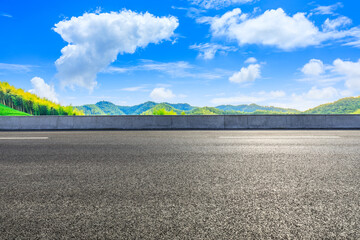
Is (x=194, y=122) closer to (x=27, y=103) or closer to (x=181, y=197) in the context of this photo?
(x=181, y=197)

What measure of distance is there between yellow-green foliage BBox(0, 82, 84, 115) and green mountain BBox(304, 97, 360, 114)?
467 feet

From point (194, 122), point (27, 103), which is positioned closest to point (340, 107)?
point (27, 103)

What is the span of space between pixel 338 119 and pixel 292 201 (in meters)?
14.8

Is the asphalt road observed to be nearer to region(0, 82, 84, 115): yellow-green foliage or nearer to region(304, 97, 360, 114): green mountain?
region(0, 82, 84, 115): yellow-green foliage

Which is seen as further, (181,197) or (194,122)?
(194,122)

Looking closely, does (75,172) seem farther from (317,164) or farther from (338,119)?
(338,119)

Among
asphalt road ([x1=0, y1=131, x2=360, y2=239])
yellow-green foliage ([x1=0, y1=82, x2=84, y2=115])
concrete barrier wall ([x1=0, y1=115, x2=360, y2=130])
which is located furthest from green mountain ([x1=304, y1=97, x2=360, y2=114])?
asphalt road ([x1=0, y1=131, x2=360, y2=239])

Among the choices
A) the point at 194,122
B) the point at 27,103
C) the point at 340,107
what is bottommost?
the point at 194,122

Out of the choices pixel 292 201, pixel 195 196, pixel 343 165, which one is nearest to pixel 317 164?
pixel 343 165

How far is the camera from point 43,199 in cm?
346

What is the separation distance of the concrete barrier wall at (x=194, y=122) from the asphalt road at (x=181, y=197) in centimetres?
954

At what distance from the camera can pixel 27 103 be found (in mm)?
130250

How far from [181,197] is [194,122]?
40.9 ft

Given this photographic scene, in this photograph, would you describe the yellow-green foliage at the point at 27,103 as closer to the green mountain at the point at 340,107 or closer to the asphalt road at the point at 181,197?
the asphalt road at the point at 181,197
